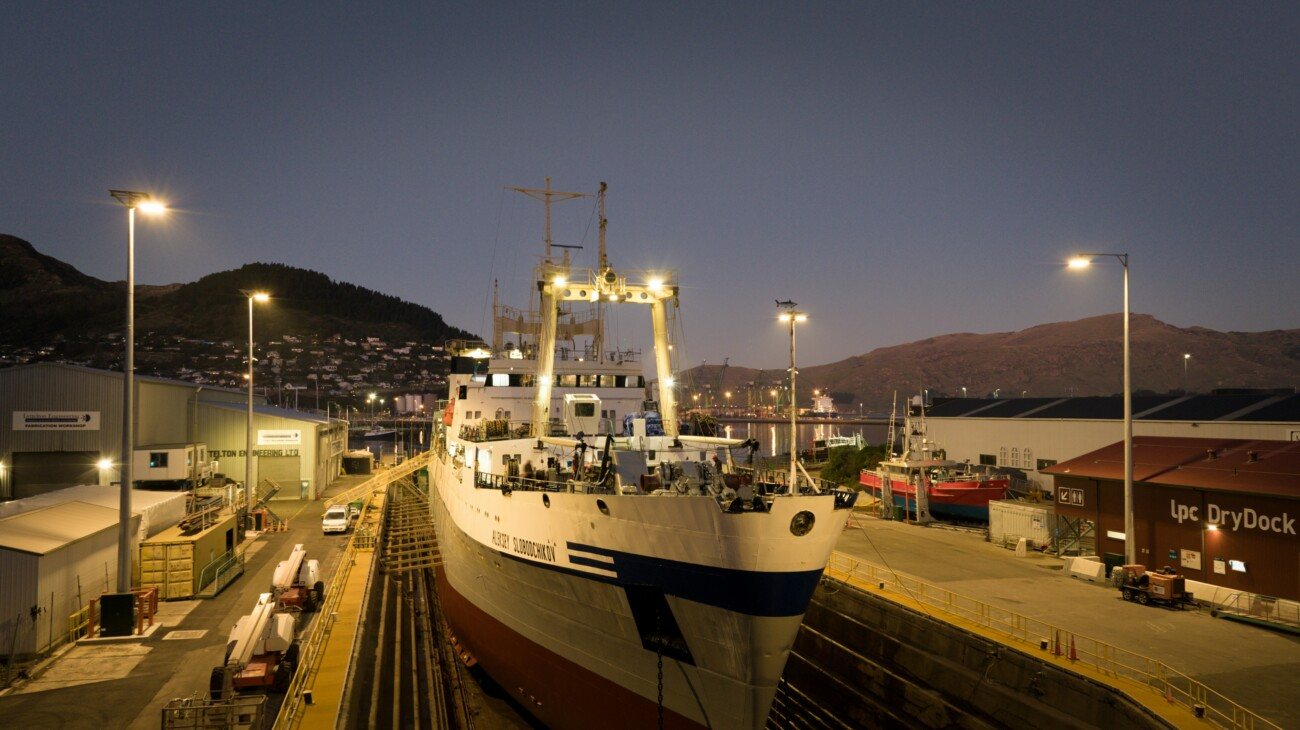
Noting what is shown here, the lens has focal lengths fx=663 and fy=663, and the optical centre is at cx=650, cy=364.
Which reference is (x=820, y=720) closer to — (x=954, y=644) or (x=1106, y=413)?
(x=954, y=644)

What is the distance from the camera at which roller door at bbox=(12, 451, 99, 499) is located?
1217 inches

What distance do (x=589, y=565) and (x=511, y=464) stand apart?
4.34 m

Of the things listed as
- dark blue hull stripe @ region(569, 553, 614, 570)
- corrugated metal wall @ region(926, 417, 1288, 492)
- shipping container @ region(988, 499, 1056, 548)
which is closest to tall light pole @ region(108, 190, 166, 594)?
dark blue hull stripe @ region(569, 553, 614, 570)

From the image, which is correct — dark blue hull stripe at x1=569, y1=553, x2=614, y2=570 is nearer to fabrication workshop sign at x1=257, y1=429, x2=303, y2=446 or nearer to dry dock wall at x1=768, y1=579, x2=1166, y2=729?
dry dock wall at x1=768, y1=579, x2=1166, y2=729

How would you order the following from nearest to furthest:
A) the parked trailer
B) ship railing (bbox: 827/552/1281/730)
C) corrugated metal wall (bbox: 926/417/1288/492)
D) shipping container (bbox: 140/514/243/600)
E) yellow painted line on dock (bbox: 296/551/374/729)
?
ship railing (bbox: 827/552/1281/730) → yellow painted line on dock (bbox: 296/551/374/729) → the parked trailer → shipping container (bbox: 140/514/243/600) → corrugated metal wall (bbox: 926/417/1288/492)

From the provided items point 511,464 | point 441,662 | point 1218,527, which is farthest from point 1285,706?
point 441,662

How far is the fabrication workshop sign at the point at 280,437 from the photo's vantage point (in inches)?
1510

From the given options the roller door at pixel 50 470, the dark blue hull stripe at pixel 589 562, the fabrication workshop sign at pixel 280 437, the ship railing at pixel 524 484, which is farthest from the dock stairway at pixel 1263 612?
the roller door at pixel 50 470

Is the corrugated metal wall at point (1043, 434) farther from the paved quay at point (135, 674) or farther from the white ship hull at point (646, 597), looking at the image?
the paved quay at point (135, 674)

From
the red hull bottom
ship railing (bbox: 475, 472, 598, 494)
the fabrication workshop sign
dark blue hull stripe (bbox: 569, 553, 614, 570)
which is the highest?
ship railing (bbox: 475, 472, 598, 494)

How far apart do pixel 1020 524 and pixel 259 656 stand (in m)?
25.1

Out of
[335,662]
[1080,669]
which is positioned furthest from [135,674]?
[1080,669]

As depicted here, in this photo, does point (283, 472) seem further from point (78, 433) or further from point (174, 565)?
point (174, 565)

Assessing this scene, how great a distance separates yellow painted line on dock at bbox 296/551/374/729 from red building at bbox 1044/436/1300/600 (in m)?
21.3
